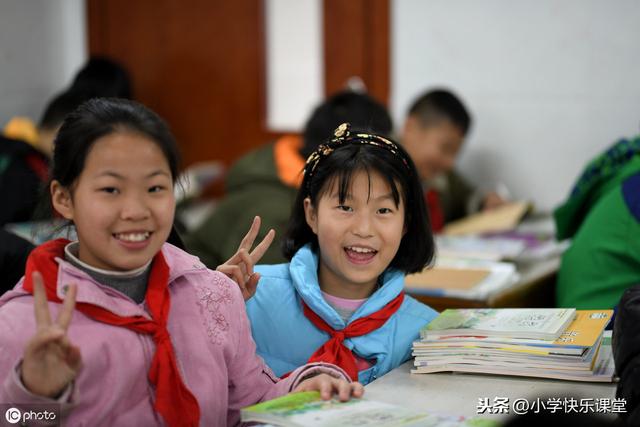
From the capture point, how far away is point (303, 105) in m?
4.42

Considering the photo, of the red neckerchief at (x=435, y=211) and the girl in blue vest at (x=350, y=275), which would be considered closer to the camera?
the girl in blue vest at (x=350, y=275)

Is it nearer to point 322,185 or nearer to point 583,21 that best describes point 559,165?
point 583,21

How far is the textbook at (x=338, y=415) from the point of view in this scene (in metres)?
1.21

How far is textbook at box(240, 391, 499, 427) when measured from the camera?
3.97 ft

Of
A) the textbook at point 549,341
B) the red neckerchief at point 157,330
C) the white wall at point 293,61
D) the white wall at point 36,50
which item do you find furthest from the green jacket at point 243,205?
the white wall at point 36,50

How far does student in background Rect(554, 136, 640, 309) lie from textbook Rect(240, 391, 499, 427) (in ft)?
3.61

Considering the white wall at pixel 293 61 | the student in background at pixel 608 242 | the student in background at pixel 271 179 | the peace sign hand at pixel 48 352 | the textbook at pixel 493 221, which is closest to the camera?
the peace sign hand at pixel 48 352

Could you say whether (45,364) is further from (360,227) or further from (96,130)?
(360,227)

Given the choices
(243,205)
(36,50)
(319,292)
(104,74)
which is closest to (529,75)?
(243,205)

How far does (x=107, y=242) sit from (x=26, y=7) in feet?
13.5

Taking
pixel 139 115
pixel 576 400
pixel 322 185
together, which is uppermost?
pixel 139 115

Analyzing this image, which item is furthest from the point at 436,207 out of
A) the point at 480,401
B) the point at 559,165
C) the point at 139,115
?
the point at 139,115

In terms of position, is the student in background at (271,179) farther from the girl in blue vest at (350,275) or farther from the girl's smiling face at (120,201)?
the girl's smiling face at (120,201)

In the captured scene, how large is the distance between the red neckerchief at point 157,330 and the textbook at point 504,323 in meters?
0.55
